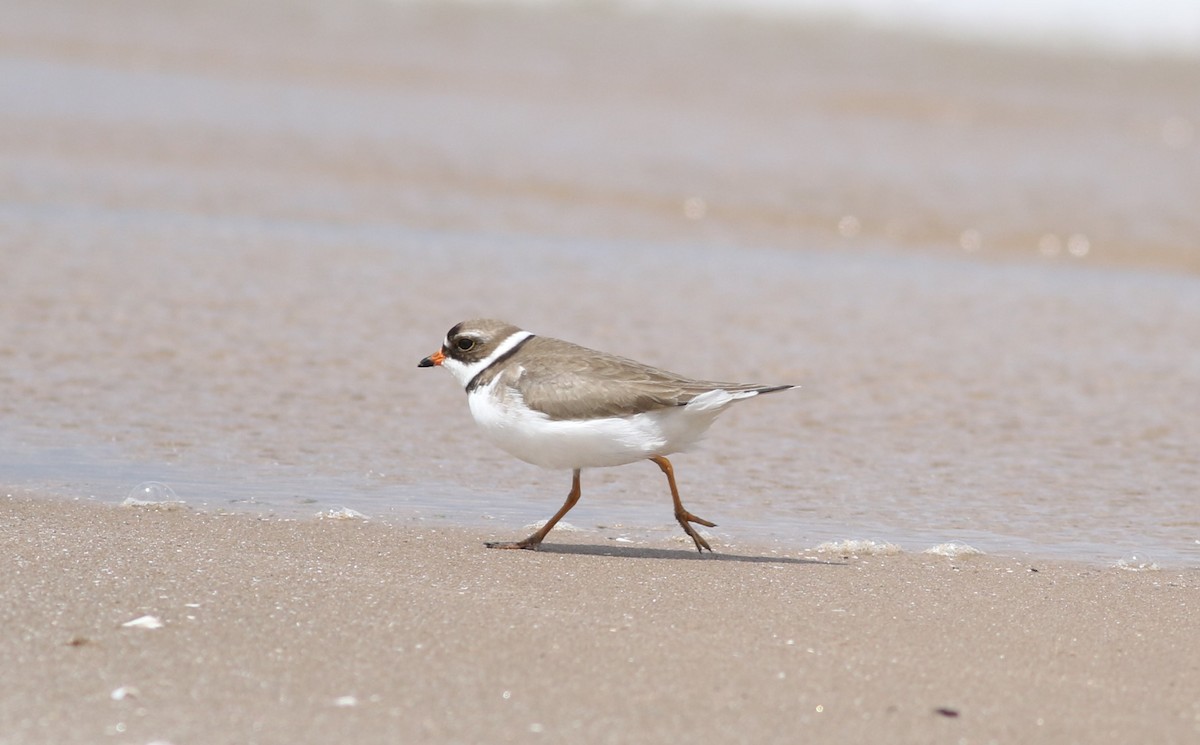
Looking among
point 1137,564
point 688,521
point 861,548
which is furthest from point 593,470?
point 1137,564

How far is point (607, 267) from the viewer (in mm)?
9344

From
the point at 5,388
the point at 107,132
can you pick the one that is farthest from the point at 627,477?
the point at 107,132

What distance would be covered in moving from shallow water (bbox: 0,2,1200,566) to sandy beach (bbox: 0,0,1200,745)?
0.12 feet

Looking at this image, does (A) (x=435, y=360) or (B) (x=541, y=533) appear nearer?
(B) (x=541, y=533)

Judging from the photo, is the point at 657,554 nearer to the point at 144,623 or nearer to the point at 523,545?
the point at 523,545

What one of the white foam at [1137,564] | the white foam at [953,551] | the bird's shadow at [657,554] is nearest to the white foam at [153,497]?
the bird's shadow at [657,554]

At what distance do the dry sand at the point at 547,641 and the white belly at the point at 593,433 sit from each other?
295 millimetres

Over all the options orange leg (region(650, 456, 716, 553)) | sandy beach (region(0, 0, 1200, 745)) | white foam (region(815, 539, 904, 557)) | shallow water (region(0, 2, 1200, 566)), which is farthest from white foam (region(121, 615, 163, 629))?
white foam (region(815, 539, 904, 557))

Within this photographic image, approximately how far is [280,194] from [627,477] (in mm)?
5671

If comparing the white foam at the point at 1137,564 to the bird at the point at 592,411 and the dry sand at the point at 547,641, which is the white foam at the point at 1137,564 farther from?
the bird at the point at 592,411

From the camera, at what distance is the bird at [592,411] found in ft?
15.8

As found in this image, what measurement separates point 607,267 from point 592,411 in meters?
4.57

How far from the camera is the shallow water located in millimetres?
5684

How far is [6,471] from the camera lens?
5281mm
